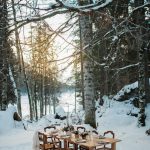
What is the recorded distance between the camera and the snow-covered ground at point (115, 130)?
14094mm

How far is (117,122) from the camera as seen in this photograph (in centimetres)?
2008

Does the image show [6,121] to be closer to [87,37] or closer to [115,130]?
[115,130]

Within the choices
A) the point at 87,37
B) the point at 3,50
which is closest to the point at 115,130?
the point at 87,37

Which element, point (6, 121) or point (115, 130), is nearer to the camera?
point (115, 130)

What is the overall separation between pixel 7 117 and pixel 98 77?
1293cm

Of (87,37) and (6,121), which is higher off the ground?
(87,37)

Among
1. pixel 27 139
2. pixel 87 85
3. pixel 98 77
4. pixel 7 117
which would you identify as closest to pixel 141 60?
pixel 87 85

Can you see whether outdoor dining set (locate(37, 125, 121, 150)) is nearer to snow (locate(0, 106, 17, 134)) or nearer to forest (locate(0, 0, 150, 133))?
forest (locate(0, 0, 150, 133))

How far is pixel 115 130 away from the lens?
17.7 metres

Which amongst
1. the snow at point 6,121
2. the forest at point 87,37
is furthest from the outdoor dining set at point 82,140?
the snow at point 6,121

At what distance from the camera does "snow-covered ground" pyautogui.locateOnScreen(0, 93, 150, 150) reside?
14.1m

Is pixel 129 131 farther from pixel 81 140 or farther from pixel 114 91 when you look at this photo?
pixel 114 91

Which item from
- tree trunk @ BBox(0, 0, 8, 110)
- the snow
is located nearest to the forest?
tree trunk @ BBox(0, 0, 8, 110)

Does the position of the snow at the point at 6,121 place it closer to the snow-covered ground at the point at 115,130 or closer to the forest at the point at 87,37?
the snow-covered ground at the point at 115,130
